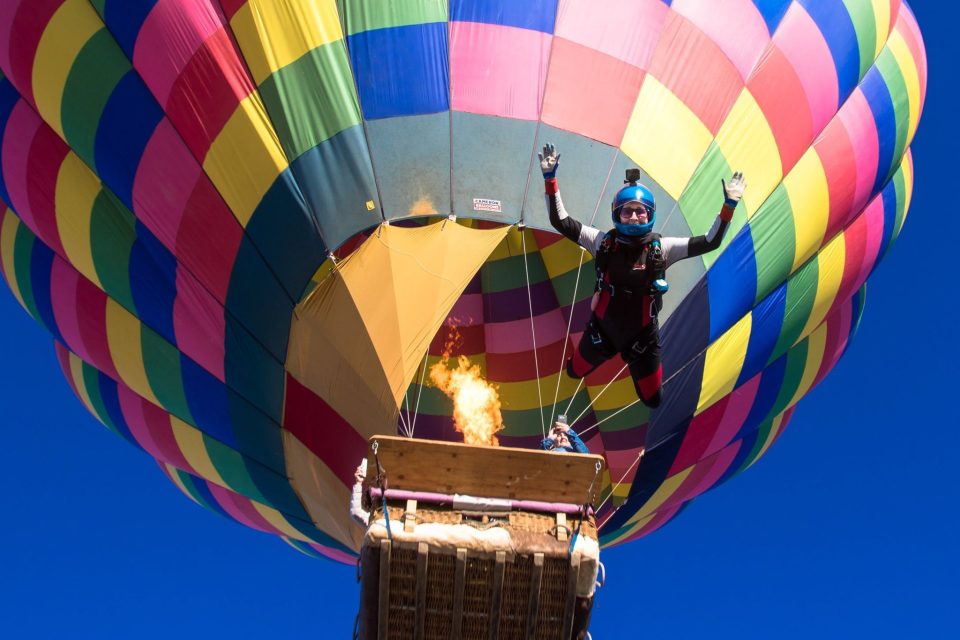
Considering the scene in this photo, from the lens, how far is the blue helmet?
714 centimetres

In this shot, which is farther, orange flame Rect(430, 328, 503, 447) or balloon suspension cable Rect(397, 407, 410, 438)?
orange flame Rect(430, 328, 503, 447)

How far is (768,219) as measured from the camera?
27.0 feet

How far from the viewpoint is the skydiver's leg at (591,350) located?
7.73 m

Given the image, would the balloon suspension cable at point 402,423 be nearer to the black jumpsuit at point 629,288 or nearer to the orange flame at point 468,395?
the orange flame at point 468,395

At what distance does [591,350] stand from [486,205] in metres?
0.95

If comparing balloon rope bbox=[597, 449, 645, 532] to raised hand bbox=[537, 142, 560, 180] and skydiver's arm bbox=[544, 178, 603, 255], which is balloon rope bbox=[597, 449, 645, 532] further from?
raised hand bbox=[537, 142, 560, 180]

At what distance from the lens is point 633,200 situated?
7129 mm

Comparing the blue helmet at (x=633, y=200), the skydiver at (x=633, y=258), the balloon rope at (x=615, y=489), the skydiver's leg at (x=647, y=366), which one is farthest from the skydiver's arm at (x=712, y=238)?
the balloon rope at (x=615, y=489)

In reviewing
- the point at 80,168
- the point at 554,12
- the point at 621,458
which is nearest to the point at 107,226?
the point at 80,168

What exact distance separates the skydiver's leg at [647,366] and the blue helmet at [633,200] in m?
0.64

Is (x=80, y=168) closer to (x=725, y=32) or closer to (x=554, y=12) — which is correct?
(x=554, y=12)

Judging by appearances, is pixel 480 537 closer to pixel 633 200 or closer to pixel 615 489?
pixel 633 200

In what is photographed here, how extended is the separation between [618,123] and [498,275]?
308 centimetres

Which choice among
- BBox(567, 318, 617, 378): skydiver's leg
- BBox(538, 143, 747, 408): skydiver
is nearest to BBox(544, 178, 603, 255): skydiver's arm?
BBox(538, 143, 747, 408): skydiver
